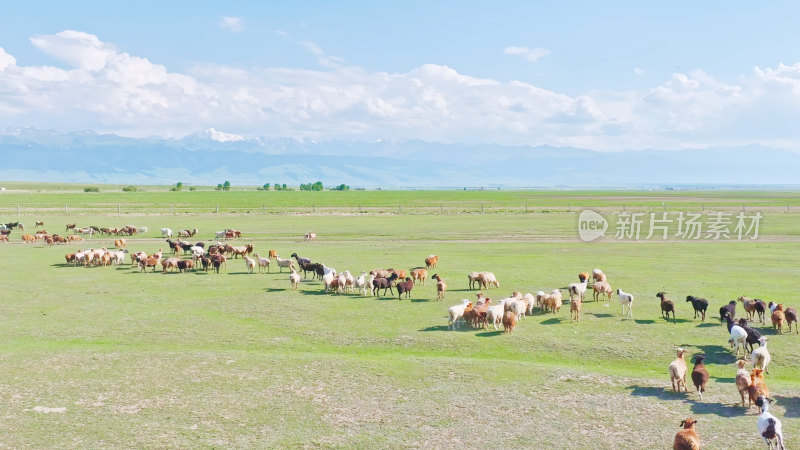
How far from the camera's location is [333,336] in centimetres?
1706

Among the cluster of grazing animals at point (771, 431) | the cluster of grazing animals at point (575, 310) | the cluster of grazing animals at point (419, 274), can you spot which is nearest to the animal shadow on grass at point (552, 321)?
the cluster of grazing animals at point (575, 310)

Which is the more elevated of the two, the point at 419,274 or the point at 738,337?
the point at 419,274

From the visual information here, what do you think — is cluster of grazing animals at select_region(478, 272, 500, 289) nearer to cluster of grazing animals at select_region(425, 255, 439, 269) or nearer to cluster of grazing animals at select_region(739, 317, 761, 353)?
cluster of grazing animals at select_region(425, 255, 439, 269)

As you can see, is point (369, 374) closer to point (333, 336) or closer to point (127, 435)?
point (333, 336)

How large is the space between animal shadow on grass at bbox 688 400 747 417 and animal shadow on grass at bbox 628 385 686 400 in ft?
1.34

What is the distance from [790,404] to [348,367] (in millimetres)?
10346

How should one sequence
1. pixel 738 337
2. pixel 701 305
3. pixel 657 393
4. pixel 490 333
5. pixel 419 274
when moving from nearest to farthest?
pixel 657 393, pixel 738 337, pixel 490 333, pixel 701 305, pixel 419 274

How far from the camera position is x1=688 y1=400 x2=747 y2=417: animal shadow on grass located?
1120 centimetres

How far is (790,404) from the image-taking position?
11.6 meters

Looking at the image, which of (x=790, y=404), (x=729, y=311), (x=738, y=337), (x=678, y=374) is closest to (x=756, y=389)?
(x=790, y=404)

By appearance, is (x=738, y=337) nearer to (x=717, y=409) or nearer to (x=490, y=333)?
(x=717, y=409)

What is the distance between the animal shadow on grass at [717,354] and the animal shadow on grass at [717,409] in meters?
2.93

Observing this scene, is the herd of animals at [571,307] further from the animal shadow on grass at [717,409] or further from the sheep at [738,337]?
the animal shadow on grass at [717,409]

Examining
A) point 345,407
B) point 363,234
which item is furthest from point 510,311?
point 363,234
